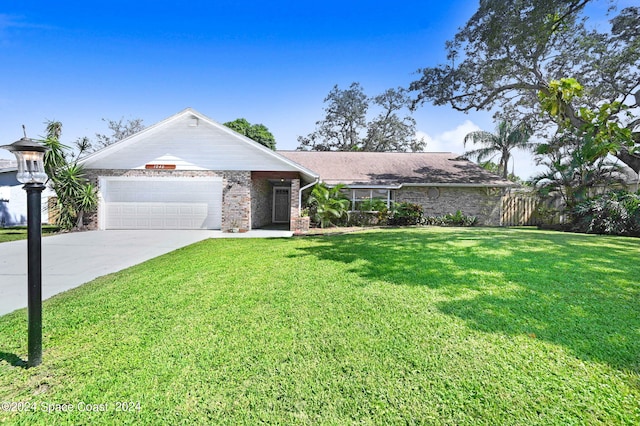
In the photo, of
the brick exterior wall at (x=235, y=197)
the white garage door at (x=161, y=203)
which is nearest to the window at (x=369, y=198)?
the brick exterior wall at (x=235, y=197)

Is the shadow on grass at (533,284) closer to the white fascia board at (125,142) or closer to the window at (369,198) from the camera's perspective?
the window at (369,198)

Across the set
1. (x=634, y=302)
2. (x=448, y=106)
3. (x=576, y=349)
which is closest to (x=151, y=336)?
(x=576, y=349)

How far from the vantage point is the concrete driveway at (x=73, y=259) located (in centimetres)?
489

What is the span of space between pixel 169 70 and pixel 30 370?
1744 cm

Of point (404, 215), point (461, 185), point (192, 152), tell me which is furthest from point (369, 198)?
point (192, 152)

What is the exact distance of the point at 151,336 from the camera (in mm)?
3141

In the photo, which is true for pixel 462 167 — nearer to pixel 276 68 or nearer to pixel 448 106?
pixel 448 106

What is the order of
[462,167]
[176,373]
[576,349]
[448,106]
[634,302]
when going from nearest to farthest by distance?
[176,373]
[576,349]
[634,302]
[448,106]
[462,167]

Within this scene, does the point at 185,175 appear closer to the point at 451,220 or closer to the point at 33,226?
the point at 33,226

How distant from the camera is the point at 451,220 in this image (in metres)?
17.2

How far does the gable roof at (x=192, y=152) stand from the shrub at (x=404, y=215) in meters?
5.79

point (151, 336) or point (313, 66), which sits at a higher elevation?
point (313, 66)

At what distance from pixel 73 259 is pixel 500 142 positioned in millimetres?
29390

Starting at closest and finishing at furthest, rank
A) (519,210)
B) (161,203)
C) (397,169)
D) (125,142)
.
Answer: (125,142), (161,203), (519,210), (397,169)
